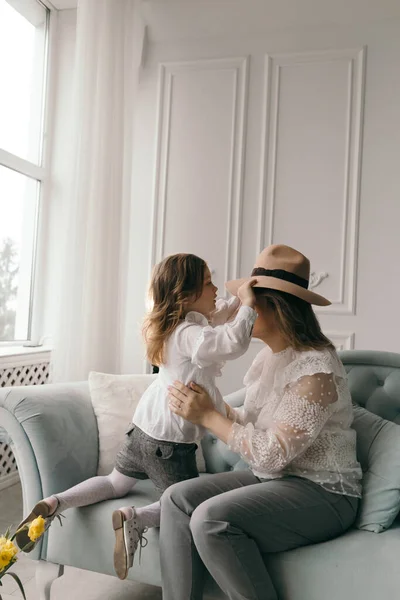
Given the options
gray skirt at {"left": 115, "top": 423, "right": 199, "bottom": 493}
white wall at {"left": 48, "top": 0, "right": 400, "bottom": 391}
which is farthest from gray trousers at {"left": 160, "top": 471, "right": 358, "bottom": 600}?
white wall at {"left": 48, "top": 0, "right": 400, "bottom": 391}

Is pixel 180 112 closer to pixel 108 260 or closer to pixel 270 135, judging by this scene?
pixel 270 135

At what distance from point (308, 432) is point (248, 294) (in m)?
0.40

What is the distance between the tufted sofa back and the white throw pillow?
0.09 metres

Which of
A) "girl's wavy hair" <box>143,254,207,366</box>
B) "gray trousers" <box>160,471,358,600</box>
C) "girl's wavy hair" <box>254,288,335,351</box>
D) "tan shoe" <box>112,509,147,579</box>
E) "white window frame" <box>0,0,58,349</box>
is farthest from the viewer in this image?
"white window frame" <box>0,0,58,349</box>

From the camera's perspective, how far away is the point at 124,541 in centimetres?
143

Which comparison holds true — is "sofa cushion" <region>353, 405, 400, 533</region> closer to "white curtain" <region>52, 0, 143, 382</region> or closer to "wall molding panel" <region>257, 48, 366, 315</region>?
"wall molding panel" <region>257, 48, 366, 315</region>

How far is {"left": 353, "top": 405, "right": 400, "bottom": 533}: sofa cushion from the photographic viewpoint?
4.72 ft

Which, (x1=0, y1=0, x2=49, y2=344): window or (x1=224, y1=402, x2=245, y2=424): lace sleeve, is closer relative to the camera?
(x1=224, y1=402, x2=245, y2=424): lace sleeve

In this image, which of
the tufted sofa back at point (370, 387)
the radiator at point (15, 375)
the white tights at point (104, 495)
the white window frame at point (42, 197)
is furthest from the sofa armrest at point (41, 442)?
the white window frame at point (42, 197)

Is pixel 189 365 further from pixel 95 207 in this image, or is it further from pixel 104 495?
pixel 95 207

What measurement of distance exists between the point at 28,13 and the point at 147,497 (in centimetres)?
288

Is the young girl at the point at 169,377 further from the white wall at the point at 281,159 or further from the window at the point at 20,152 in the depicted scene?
the window at the point at 20,152

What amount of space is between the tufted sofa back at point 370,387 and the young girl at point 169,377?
0.29 m

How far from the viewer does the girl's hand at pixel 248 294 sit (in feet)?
5.01
